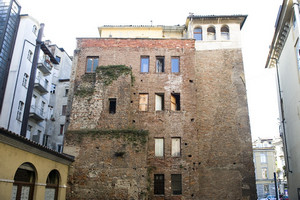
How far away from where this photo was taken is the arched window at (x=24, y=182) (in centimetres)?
1420

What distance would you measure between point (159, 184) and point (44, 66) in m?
19.4

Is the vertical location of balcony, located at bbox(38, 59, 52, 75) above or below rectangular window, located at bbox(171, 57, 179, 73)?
above

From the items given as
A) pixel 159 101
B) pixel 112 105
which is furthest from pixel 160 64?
pixel 112 105

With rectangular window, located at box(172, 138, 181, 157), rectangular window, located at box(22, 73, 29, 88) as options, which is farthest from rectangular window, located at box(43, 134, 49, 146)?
rectangular window, located at box(172, 138, 181, 157)

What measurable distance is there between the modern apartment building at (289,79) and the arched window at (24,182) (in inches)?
626

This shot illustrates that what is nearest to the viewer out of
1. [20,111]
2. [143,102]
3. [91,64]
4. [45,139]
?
[143,102]

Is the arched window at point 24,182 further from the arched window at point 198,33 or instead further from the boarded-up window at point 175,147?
the arched window at point 198,33

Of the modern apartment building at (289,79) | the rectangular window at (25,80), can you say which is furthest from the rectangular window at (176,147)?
the rectangular window at (25,80)

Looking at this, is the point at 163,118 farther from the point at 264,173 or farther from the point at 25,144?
the point at 264,173

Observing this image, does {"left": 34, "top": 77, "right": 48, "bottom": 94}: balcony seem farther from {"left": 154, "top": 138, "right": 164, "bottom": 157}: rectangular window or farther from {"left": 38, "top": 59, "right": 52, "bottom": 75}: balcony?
{"left": 154, "top": 138, "right": 164, "bottom": 157}: rectangular window

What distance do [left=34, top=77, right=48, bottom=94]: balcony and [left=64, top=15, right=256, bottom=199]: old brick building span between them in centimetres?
939

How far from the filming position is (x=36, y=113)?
31.0 meters

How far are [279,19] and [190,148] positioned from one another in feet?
35.0

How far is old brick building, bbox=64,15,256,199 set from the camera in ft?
66.7
